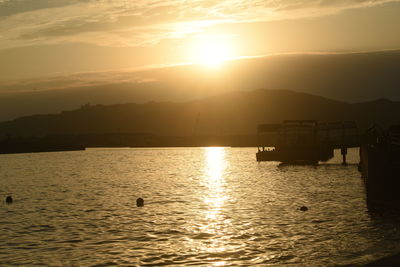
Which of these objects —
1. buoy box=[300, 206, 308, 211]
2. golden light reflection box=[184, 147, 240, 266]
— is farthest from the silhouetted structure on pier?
golden light reflection box=[184, 147, 240, 266]

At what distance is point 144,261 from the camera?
20.7 meters

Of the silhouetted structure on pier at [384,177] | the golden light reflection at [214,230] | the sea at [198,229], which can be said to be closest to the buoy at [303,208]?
the sea at [198,229]

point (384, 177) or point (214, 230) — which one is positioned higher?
point (384, 177)

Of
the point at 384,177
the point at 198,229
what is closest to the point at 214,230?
the point at 198,229

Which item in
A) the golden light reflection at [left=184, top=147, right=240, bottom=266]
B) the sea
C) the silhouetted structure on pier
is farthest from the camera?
the silhouetted structure on pier

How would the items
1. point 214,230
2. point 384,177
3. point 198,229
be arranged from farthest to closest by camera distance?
point 198,229
point 214,230
point 384,177

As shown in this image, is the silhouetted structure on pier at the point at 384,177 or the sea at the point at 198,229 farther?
the silhouetted structure on pier at the point at 384,177

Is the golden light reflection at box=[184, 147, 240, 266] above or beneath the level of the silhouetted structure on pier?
beneath

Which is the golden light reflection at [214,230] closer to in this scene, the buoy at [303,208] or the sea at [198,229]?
the sea at [198,229]

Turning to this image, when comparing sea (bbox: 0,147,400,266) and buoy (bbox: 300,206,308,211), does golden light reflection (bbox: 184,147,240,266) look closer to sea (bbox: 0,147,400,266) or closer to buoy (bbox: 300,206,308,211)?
sea (bbox: 0,147,400,266)

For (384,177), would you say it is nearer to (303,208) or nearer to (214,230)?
(303,208)

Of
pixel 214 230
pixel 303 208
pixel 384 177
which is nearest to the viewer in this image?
pixel 384 177

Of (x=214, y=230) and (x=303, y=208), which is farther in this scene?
(x=303, y=208)

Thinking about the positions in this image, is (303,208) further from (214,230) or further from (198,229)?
(198,229)
